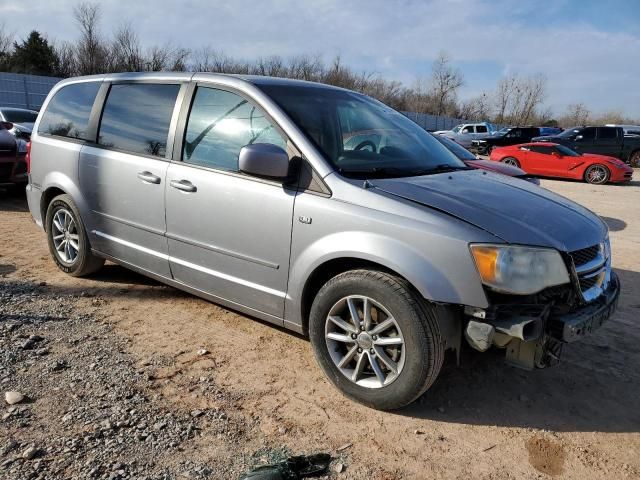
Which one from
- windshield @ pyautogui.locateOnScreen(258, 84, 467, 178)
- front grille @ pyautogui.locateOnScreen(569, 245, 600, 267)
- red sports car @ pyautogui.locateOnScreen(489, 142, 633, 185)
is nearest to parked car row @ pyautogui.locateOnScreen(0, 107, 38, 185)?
windshield @ pyautogui.locateOnScreen(258, 84, 467, 178)

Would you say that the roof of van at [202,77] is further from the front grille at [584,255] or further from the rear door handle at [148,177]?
the front grille at [584,255]

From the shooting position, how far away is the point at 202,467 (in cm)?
237

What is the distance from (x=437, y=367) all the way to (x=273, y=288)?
113cm

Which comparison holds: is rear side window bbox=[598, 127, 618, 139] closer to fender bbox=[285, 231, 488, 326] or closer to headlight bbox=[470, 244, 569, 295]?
headlight bbox=[470, 244, 569, 295]

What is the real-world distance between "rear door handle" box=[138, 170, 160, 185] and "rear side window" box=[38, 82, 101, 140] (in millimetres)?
989

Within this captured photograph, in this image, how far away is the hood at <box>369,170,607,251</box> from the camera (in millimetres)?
2662

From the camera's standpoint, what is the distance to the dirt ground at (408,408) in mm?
2529

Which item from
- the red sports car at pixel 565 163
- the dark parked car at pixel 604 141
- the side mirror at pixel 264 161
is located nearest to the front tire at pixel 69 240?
the side mirror at pixel 264 161

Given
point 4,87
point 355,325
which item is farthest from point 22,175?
point 4,87

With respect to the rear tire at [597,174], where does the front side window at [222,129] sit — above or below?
above

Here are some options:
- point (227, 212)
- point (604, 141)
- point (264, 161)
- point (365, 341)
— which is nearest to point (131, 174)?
point (227, 212)

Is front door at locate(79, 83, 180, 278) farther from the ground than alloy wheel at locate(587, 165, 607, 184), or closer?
farther from the ground

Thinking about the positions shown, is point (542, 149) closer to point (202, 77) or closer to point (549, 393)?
point (549, 393)

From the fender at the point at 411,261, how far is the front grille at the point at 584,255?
24.4 inches
